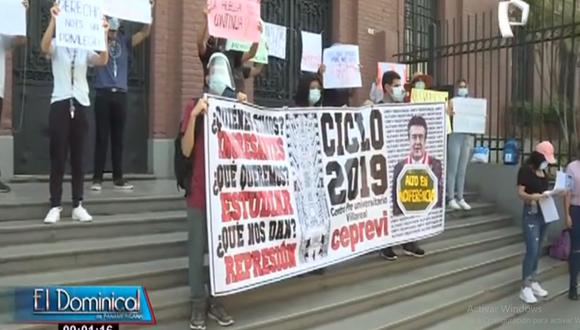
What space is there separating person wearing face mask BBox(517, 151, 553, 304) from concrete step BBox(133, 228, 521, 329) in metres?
0.84

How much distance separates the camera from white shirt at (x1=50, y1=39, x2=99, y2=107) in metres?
5.49

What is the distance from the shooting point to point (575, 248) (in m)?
7.48

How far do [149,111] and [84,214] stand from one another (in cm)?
343

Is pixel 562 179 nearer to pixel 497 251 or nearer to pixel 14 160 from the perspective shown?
pixel 497 251

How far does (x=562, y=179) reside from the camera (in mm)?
7566

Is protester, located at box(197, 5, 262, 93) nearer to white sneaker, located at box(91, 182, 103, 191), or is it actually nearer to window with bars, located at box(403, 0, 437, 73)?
white sneaker, located at box(91, 182, 103, 191)

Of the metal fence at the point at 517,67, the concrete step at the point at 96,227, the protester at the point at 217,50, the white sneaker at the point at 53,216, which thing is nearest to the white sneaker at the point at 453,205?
the metal fence at the point at 517,67

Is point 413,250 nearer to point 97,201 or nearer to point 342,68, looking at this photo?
point 342,68

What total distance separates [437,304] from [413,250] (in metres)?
1.00

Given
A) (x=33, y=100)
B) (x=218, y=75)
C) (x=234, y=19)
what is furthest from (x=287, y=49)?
(x=218, y=75)

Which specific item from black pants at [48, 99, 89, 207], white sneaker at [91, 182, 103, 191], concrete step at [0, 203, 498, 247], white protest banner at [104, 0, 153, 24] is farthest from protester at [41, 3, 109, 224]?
white sneaker at [91, 182, 103, 191]

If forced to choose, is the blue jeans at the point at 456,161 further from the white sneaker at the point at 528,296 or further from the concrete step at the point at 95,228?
the concrete step at the point at 95,228

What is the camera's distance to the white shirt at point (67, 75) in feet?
18.0

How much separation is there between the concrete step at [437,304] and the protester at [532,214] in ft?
0.99
